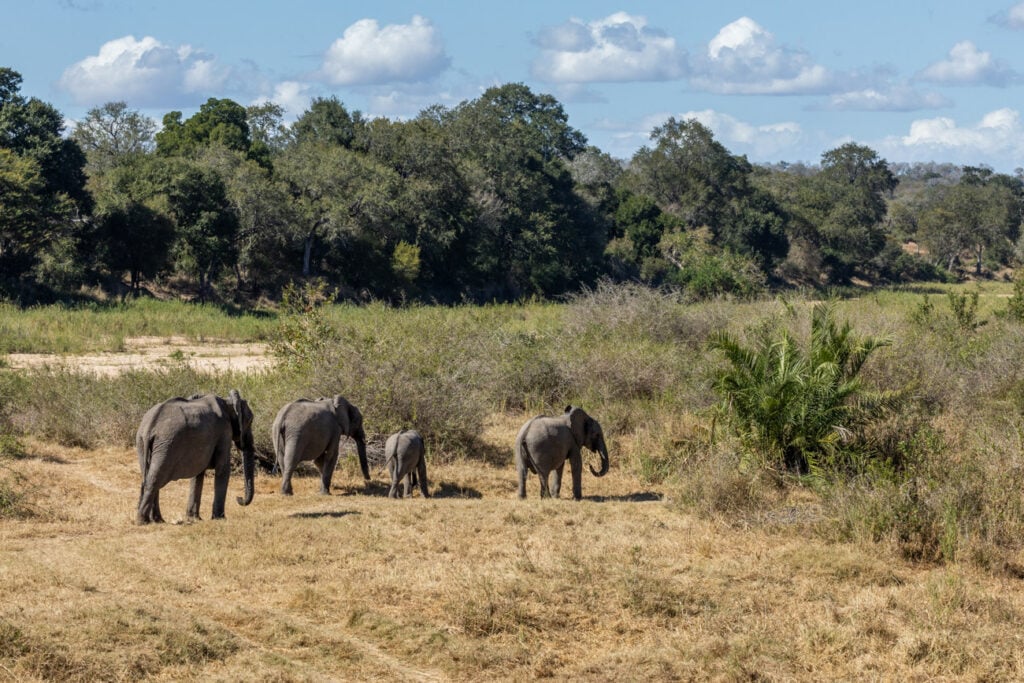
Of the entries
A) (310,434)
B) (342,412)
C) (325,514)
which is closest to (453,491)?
(342,412)

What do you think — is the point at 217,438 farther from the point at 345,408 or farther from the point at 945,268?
the point at 945,268

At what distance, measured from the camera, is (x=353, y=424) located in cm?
1450

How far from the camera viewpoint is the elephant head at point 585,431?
560 inches

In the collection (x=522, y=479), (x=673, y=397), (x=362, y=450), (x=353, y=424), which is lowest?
(x=522, y=479)

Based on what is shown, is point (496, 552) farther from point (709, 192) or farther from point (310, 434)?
point (709, 192)

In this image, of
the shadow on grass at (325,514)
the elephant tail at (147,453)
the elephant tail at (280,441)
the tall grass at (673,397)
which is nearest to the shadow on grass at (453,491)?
the tall grass at (673,397)

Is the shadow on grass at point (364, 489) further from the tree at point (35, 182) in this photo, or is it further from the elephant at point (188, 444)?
the tree at point (35, 182)

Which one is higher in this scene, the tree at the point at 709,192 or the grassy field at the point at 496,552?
the tree at the point at 709,192

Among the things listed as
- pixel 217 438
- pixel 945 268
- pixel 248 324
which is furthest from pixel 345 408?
pixel 945 268

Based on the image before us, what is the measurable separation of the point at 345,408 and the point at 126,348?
1701 centimetres

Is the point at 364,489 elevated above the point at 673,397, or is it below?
below

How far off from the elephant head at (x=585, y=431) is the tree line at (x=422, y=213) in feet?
85.9

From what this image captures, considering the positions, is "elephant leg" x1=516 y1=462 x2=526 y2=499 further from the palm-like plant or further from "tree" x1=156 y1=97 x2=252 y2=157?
"tree" x1=156 y1=97 x2=252 y2=157

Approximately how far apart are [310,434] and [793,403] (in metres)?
6.18
